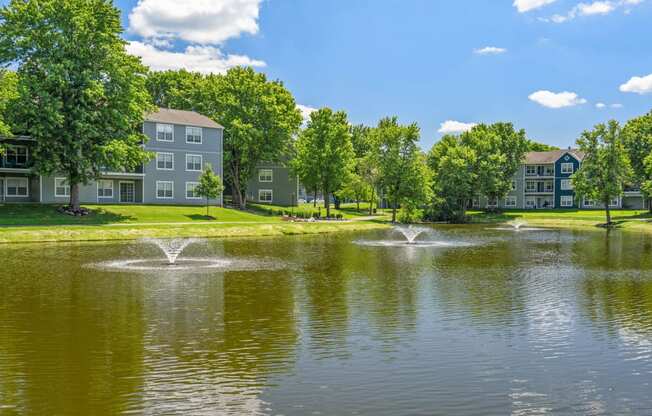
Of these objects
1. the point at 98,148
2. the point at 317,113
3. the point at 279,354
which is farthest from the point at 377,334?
the point at 317,113

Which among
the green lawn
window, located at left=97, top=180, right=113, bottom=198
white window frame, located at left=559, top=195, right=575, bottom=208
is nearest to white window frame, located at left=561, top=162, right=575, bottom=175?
white window frame, located at left=559, top=195, right=575, bottom=208

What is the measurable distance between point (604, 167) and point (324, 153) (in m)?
38.2

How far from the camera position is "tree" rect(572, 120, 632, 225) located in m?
82.3

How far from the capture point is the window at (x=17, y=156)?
213ft

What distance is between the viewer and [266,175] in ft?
318

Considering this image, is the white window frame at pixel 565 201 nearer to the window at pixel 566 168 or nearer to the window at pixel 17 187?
the window at pixel 566 168

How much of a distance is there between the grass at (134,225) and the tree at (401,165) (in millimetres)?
9302

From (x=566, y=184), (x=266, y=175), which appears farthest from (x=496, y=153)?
(x=266, y=175)

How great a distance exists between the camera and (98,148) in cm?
5678

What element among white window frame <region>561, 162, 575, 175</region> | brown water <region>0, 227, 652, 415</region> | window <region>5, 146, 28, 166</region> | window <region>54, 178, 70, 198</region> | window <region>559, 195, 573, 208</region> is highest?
white window frame <region>561, 162, 575, 175</region>

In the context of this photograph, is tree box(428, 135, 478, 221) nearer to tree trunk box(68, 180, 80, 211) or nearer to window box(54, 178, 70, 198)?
window box(54, 178, 70, 198)

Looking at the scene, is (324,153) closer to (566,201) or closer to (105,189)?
(105,189)

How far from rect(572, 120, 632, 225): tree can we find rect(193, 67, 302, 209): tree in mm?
41990

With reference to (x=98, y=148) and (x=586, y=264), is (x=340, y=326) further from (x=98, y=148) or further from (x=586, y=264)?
(x=98, y=148)
